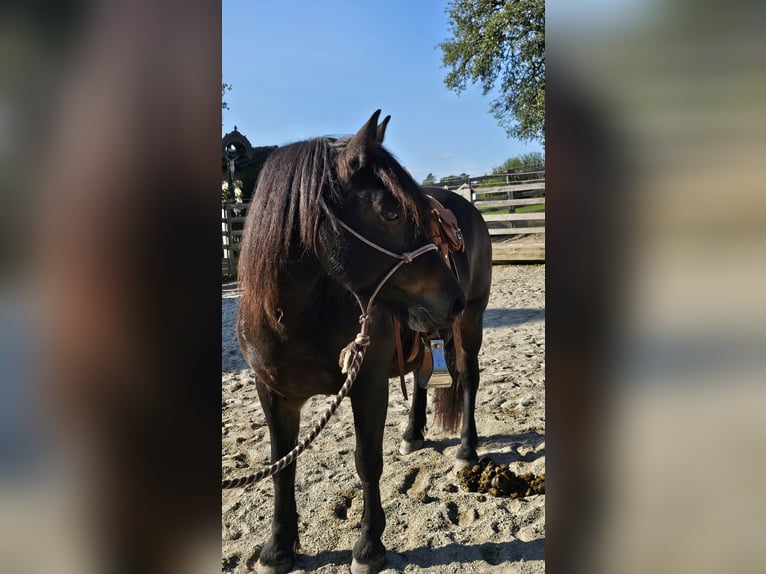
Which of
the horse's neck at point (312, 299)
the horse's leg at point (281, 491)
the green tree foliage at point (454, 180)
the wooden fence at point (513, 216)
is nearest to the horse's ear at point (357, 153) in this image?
the horse's neck at point (312, 299)

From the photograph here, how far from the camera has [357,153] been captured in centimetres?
162

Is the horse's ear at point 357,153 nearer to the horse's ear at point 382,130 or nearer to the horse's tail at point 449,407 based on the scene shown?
the horse's ear at point 382,130

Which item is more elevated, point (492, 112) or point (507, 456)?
point (492, 112)

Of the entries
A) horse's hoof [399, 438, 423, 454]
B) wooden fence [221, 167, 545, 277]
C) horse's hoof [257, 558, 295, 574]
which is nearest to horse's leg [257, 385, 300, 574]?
horse's hoof [257, 558, 295, 574]

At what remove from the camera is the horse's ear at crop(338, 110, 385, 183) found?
162 cm

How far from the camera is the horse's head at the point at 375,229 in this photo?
159 centimetres

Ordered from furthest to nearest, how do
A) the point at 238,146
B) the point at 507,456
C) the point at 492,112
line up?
the point at 492,112 → the point at 238,146 → the point at 507,456

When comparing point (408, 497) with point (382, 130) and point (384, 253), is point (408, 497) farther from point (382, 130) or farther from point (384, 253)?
point (382, 130)
